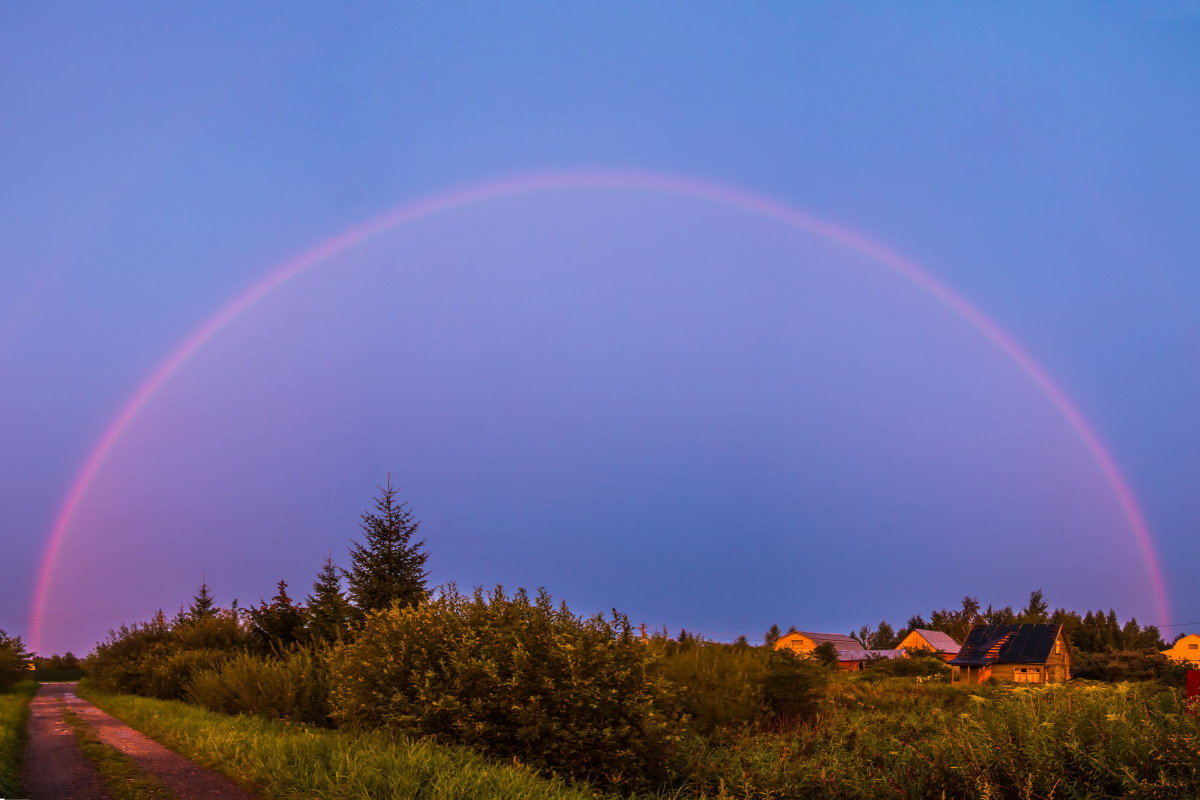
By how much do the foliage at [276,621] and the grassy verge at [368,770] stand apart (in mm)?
24798

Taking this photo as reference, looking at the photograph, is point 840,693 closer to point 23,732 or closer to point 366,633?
point 366,633

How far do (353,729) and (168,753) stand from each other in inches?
209

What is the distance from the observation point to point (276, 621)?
38.4 m

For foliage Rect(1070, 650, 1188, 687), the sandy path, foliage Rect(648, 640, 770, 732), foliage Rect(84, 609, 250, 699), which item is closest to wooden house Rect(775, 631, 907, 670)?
foliage Rect(1070, 650, 1188, 687)

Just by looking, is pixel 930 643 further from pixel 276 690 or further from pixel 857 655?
pixel 276 690

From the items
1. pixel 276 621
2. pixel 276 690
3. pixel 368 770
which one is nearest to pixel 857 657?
pixel 276 621

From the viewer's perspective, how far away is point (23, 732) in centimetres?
2277

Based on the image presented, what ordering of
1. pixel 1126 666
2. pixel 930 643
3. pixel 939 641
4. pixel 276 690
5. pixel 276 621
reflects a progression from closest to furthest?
pixel 276 690, pixel 276 621, pixel 1126 666, pixel 930 643, pixel 939 641

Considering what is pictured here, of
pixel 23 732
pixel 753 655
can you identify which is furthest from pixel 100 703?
pixel 753 655

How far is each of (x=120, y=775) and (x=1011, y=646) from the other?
76.7 m

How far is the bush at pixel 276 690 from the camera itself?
20.3m

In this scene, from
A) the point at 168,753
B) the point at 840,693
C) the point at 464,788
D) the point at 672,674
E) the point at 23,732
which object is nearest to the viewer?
the point at 464,788

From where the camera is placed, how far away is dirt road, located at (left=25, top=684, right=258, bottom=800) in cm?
1171

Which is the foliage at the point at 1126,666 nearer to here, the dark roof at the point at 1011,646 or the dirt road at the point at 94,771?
the dark roof at the point at 1011,646
